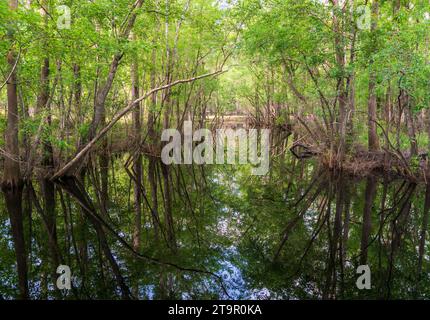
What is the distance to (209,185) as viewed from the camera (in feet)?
39.4

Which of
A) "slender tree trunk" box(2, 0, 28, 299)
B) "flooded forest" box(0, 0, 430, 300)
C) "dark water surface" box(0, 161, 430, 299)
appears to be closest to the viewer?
"dark water surface" box(0, 161, 430, 299)

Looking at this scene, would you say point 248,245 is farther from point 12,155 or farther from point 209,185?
point 12,155

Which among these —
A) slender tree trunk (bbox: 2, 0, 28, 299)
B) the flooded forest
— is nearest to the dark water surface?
the flooded forest

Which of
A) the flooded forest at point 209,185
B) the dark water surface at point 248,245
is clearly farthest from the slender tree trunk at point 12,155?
the dark water surface at point 248,245

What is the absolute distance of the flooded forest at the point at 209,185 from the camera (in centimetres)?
534

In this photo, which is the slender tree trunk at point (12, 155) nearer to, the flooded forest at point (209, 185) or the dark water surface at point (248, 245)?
the flooded forest at point (209, 185)

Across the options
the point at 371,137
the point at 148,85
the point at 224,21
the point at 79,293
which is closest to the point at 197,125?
the point at 148,85

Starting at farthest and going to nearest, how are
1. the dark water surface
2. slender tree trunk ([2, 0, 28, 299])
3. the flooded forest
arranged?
slender tree trunk ([2, 0, 28, 299]) → the flooded forest → the dark water surface

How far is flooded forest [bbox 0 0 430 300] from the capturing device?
534cm

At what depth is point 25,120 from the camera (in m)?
9.53

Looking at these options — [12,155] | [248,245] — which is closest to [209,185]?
[248,245]

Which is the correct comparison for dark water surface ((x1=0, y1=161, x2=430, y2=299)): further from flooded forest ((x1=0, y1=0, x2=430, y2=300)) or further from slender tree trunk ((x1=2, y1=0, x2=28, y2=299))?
slender tree trunk ((x1=2, y1=0, x2=28, y2=299))

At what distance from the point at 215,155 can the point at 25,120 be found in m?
11.7
